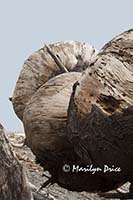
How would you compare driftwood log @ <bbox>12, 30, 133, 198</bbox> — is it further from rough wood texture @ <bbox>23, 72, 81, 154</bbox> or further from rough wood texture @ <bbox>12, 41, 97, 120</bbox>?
rough wood texture @ <bbox>12, 41, 97, 120</bbox>

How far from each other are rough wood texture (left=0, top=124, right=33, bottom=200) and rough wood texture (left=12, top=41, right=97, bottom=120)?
158 centimetres

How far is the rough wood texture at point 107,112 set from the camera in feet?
5.77

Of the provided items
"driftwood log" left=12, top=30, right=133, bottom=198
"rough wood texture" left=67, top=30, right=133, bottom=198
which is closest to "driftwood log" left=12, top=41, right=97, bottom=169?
"driftwood log" left=12, top=30, right=133, bottom=198

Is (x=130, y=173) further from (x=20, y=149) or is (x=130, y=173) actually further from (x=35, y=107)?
(x=20, y=149)

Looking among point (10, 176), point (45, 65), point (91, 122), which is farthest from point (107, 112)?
point (45, 65)

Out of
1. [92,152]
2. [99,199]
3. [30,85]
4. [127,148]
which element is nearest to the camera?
[127,148]

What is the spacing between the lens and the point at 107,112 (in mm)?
1812

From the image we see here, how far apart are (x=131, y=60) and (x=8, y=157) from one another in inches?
25.0

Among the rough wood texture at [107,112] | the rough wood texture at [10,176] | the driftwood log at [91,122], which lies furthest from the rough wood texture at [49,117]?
the rough wood texture at [10,176]

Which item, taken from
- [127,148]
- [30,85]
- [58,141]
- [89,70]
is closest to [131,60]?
[89,70]

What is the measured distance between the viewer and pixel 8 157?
4.97 ft

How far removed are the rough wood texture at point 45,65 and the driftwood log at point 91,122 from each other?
0.74 meters

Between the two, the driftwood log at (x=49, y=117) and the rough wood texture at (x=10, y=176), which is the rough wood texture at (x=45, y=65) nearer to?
the driftwood log at (x=49, y=117)

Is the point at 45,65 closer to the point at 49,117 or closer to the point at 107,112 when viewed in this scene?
the point at 49,117
